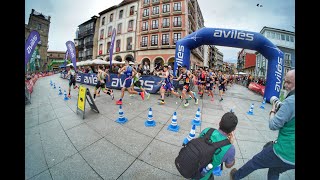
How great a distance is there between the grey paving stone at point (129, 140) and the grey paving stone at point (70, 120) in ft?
3.92

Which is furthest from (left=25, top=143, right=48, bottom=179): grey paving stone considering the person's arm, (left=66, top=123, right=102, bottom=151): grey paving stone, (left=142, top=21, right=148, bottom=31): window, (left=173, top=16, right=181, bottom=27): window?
(left=173, top=16, right=181, bottom=27): window

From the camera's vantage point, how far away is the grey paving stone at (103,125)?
118 inches

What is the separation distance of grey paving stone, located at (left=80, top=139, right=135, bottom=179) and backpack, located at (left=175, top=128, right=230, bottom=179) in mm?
1182

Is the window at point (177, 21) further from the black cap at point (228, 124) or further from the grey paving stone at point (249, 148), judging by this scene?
the black cap at point (228, 124)

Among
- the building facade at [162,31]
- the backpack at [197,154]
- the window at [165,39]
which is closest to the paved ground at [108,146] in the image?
the backpack at [197,154]

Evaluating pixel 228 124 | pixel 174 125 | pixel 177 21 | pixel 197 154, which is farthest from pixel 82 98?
pixel 177 21

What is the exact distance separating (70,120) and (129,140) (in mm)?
2120

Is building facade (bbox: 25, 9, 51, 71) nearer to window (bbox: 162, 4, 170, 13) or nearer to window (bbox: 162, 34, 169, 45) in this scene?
window (bbox: 162, 34, 169, 45)

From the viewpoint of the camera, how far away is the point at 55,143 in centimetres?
248

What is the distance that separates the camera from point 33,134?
2732 millimetres

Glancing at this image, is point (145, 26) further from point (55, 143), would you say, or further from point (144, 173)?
point (144, 173)
